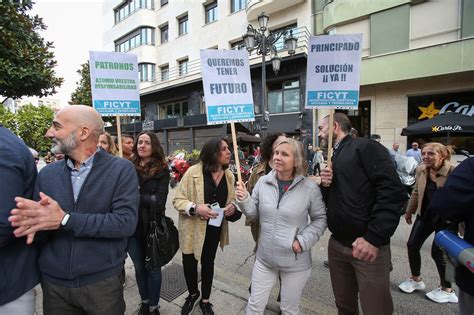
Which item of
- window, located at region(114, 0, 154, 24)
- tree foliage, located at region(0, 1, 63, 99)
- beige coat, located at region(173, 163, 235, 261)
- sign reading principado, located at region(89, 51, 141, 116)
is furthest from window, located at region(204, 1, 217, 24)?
beige coat, located at region(173, 163, 235, 261)

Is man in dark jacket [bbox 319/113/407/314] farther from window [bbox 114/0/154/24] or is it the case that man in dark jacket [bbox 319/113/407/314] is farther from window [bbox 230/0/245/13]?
window [bbox 114/0/154/24]

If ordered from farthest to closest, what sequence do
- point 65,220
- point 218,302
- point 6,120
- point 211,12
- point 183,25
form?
point 183,25
point 211,12
point 6,120
point 218,302
point 65,220

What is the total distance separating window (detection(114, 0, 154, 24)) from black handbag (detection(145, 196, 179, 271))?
27.6m

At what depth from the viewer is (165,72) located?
25000 millimetres

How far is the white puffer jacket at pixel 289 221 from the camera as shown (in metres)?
2.28

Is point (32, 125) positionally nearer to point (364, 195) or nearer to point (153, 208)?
point (153, 208)

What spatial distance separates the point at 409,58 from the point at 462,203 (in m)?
13.6

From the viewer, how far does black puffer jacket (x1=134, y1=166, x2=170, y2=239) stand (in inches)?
109

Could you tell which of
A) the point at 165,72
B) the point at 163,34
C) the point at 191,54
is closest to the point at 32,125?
the point at 165,72

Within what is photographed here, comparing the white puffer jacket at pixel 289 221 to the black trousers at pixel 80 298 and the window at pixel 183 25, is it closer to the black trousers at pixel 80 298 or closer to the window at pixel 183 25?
the black trousers at pixel 80 298

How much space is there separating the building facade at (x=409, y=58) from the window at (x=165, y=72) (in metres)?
14.5

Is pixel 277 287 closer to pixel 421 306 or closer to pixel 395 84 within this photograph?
pixel 421 306

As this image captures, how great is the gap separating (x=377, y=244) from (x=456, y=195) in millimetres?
629

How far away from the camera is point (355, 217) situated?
7.10 feet
